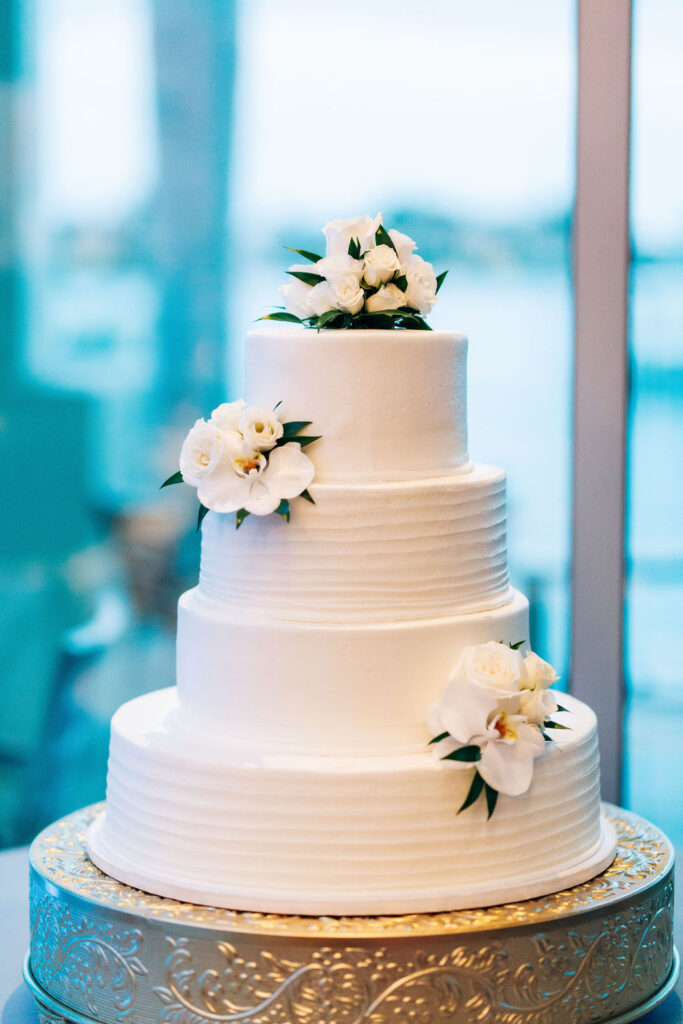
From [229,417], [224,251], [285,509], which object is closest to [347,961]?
[285,509]

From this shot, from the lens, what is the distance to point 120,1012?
2.27 meters

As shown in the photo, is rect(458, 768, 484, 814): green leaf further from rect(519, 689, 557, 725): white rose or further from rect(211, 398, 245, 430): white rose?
rect(211, 398, 245, 430): white rose

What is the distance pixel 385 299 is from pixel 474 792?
926 millimetres

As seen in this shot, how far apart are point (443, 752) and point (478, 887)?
0.24 metres

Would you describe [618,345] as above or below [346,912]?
above

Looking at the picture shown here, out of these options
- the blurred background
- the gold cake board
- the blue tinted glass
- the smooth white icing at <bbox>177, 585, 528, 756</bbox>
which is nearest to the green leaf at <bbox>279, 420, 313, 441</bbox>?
the smooth white icing at <bbox>177, 585, 528, 756</bbox>

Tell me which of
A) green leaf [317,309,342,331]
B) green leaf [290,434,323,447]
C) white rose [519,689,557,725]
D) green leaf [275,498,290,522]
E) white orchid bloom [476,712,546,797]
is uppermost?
green leaf [317,309,342,331]

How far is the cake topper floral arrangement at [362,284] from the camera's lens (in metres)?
2.44

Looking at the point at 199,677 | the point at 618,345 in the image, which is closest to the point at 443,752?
the point at 199,677

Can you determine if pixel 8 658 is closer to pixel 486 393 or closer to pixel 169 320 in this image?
pixel 169 320

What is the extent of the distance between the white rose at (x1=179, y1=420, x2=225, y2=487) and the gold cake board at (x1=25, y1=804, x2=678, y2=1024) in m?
0.76

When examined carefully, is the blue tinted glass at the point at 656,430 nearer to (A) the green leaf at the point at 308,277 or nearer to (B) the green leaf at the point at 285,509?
(A) the green leaf at the point at 308,277

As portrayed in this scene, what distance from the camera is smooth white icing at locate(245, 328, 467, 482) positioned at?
7.88 ft

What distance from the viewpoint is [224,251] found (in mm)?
4262
